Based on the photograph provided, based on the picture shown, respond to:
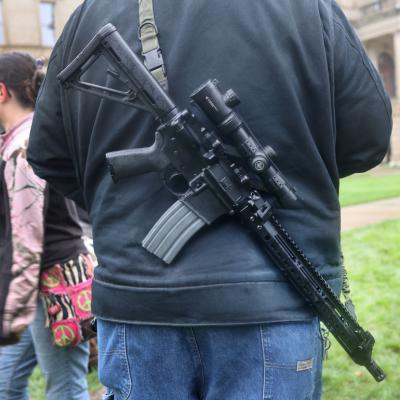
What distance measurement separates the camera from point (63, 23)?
3159 cm

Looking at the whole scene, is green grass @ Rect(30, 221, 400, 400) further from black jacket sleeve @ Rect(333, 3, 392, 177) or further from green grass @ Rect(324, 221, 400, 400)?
black jacket sleeve @ Rect(333, 3, 392, 177)

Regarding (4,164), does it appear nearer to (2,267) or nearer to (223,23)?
(2,267)

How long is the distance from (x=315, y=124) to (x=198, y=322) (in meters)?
0.72

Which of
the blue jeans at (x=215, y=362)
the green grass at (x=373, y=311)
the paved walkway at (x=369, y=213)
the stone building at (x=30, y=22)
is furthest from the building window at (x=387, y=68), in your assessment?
the blue jeans at (x=215, y=362)

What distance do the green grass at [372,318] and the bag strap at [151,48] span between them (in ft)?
9.34

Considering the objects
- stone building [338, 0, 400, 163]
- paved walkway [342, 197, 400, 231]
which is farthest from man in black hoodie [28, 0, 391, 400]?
stone building [338, 0, 400, 163]

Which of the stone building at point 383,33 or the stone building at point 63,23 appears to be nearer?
the stone building at point 63,23

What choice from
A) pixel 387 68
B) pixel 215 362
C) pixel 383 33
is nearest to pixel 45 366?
pixel 215 362

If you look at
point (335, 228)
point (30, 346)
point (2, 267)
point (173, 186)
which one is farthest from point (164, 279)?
point (30, 346)

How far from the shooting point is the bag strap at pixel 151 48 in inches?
74.4

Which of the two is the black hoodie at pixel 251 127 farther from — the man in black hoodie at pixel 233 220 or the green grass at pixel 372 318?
the green grass at pixel 372 318

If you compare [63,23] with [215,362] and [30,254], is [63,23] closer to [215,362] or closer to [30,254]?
[30,254]

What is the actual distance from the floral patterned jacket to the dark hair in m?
0.39

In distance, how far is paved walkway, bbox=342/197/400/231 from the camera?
10229 millimetres
